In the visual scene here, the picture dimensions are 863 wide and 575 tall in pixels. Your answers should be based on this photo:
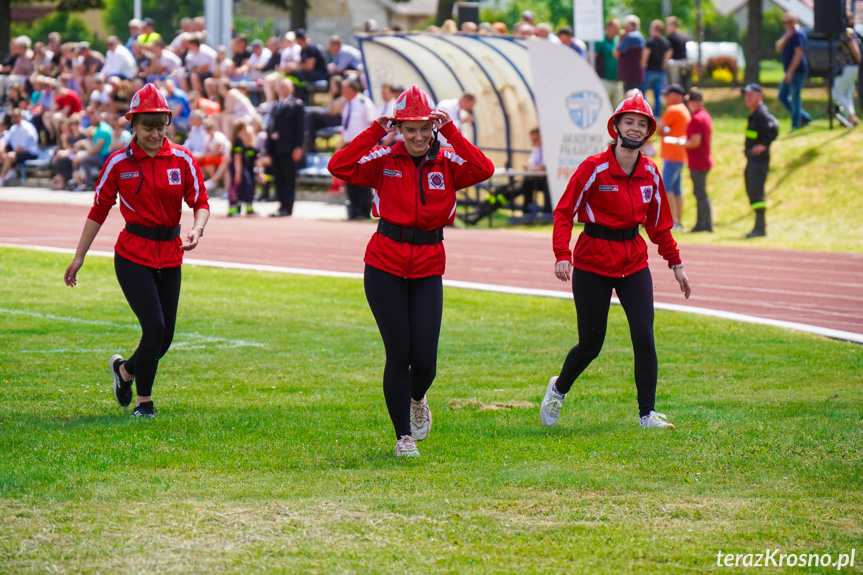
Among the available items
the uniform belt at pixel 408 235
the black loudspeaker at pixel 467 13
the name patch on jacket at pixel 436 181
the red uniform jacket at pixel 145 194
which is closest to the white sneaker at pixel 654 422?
the uniform belt at pixel 408 235

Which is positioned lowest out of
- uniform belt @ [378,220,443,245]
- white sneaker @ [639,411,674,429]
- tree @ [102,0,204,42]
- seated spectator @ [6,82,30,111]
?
white sneaker @ [639,411,674,429]

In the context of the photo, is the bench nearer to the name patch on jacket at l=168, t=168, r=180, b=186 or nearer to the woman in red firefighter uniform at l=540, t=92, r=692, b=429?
the name patch on jacket at l=168, t=168, r=180, b=186

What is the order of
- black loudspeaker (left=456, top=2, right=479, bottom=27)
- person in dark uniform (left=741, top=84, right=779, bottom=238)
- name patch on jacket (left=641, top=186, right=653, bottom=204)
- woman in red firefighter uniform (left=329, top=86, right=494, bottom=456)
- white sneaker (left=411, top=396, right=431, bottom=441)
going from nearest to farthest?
woman in red firefighter uniform (left=329, top=86, right=494, bottom=456), white sneaker (left=411, top=396, right=431, bottom=441), name patch on jacket (left=641, top=186, right=653, bottom=204), person in dark uniform (left=741, top=84, right=779, bottom=238), black loudspeaker (left=456, top=2, right=479, bottom=27)

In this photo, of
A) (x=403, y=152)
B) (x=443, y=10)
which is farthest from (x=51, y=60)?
(x=403, y=152)

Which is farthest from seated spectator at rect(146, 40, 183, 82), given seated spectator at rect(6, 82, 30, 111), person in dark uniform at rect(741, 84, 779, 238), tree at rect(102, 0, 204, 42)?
tree at rect(102, 0, 204, 42)

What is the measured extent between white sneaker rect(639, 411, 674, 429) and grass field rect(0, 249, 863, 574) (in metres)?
0.09

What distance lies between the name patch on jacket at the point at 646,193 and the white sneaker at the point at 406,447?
80.2 inches

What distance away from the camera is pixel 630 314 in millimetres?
7668

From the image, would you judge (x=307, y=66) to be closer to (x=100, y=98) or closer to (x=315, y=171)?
(x=315, y=171)

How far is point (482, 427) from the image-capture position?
25.6ft

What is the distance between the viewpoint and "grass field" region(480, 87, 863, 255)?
67.1 feet

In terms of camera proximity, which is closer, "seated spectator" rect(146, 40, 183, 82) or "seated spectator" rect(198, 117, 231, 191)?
"seated spectator" rect(198, 117, 231, 191)

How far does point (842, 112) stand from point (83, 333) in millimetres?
19059

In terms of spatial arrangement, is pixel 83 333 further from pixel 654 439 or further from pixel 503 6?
pixel 503 6
